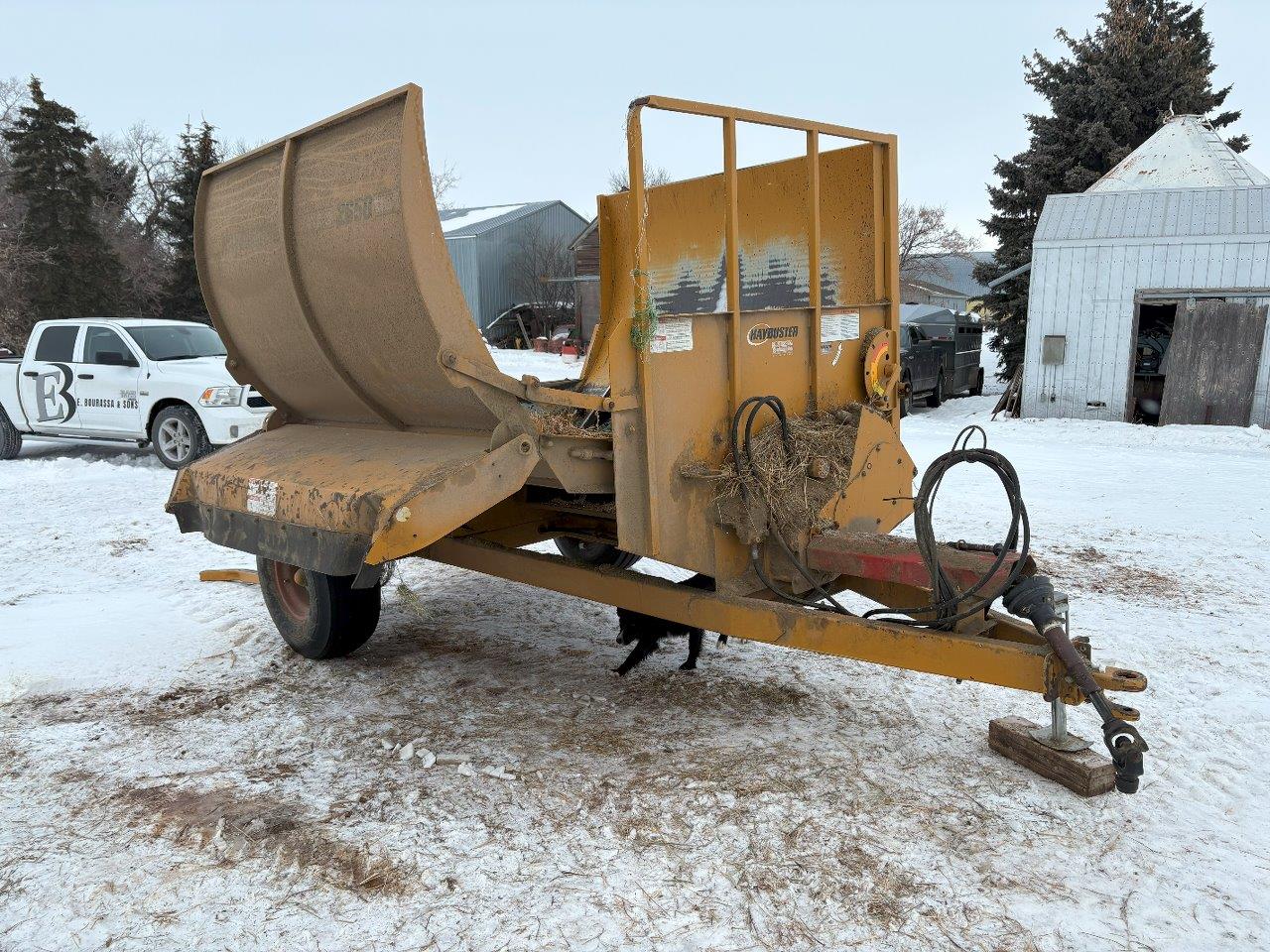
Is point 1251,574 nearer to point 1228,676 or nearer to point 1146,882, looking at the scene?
point 1228,676

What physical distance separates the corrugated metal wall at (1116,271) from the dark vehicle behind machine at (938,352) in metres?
A: 1.96

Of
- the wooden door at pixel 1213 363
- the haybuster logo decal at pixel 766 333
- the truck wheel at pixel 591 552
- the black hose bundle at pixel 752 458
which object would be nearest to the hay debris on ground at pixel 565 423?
the black hose bundle at pixel 752 458

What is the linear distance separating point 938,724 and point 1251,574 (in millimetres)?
3617

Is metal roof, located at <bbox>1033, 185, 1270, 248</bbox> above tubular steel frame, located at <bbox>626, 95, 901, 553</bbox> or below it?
above

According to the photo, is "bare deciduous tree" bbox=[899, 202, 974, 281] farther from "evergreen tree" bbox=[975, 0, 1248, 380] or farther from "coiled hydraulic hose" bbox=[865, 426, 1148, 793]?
"coiled hydraulic hose" bbox=[865, 426, 1148, 793]

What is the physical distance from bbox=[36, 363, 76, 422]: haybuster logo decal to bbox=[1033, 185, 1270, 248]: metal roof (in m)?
14.5

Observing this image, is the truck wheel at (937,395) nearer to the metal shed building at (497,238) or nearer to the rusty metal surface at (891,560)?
the metal shed building at (497,238)

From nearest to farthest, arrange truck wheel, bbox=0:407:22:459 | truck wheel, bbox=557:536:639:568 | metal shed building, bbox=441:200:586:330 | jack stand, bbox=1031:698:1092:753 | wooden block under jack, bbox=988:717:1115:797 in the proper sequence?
wooden block under jack, bbox=988:717:1115:797 → jack stand, bbox=1031:698:1092:753 → truck wheel, bbox=557:536:639:568 → truck wheel, bbox=0:407:22:459 → metal shed building, bbox=441:200:586:330

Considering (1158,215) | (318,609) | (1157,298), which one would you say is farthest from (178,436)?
(1158,215)

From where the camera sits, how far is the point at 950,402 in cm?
2120

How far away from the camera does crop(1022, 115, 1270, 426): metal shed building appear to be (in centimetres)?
1525

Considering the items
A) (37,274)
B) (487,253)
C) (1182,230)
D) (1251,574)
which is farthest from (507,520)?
(37,274)

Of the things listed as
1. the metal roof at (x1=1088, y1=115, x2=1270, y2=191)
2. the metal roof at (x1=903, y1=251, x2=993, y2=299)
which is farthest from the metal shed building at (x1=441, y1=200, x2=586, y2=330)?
the metal roof at (x1=903, y1=251, x2=993, y2=299)

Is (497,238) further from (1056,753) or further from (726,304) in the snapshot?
(1056,753)
